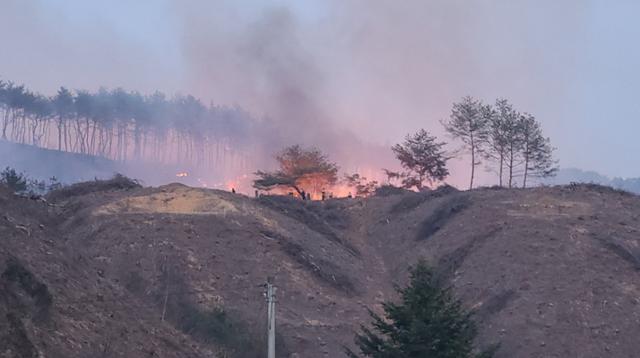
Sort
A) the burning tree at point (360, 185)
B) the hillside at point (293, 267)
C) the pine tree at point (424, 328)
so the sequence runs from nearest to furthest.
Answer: the pine tree at point (424, 328), the hillside at point (293, 267), the burning tree at point (360, 185)

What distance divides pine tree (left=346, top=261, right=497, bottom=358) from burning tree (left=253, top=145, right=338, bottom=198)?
46.4 metres

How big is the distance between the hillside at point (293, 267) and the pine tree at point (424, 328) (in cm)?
588

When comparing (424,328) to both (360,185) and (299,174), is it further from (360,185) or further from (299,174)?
(360,185)

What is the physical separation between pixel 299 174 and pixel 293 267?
2837 centimetres

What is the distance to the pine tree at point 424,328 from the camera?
870 inches

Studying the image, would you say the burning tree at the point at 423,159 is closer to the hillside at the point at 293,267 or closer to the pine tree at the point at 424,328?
the hillside at the point at 293,267

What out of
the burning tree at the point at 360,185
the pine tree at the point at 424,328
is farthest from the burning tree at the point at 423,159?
the pine tree at the point at 424,328

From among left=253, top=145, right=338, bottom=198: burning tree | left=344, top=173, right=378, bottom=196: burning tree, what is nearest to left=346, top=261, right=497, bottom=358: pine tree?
left=253, top=145, right=338, bottom=198: burning tree

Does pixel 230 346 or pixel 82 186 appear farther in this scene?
pixel 82 186

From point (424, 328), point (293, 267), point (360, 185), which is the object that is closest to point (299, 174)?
point (360, 185)

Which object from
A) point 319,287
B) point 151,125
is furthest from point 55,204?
point 151,125

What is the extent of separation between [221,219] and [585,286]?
1858 cm

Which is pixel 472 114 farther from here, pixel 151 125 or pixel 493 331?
pixel 151 125

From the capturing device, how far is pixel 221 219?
45.6 m
